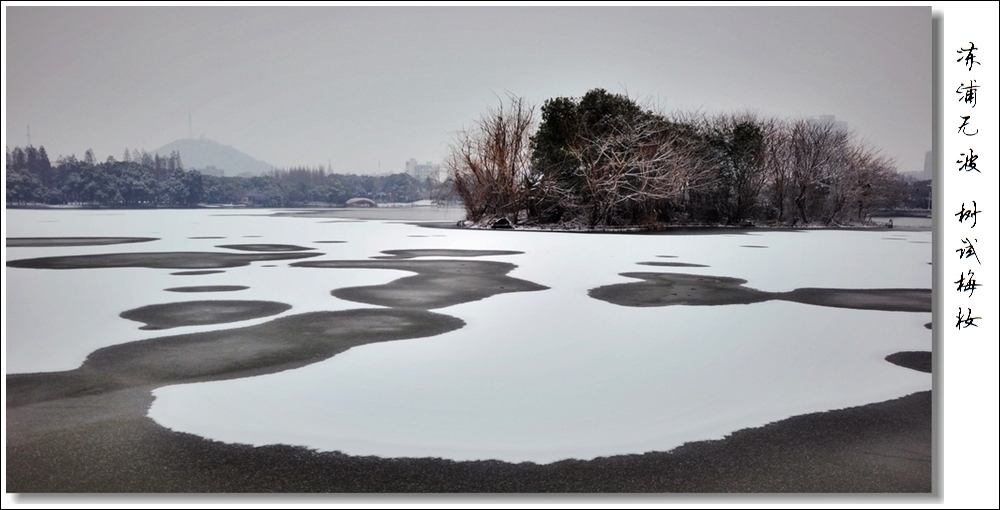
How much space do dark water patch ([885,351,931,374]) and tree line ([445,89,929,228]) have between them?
1312 centimetres

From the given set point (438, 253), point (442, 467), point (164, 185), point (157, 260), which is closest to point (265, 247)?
point (157, 260)

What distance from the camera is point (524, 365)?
13.3ft

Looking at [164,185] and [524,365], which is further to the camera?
[164,185]

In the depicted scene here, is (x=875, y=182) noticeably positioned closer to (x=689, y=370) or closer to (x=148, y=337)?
(x=689, y=370)

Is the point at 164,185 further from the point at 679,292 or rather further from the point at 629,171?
the point at 679,292

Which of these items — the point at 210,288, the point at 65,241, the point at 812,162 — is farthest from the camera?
the point at 812,162

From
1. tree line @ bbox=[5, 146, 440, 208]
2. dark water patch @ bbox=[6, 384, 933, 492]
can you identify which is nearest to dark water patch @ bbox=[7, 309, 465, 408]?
dark water patch @ bbox=[6, 384, 933, 492]

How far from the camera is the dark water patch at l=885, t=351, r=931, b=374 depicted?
13.0 ft

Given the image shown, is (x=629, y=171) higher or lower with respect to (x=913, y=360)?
higher

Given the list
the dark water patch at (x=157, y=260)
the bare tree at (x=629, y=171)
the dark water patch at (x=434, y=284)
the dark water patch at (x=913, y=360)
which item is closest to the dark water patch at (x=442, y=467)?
the dark water patch at (x=913, y=360)

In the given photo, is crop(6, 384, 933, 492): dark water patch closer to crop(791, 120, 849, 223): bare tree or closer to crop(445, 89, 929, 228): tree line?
crop(791, 120, 849, 223): bare tree

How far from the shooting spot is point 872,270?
8.54 metres

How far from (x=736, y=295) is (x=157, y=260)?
284 inches

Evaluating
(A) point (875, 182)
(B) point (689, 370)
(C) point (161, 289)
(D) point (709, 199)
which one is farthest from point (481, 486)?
(D) point (709, 199)
